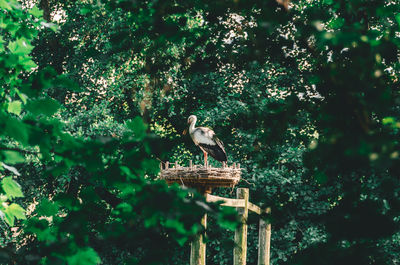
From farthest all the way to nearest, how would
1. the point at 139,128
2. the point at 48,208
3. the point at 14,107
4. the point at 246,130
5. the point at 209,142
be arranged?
the point at 209,142 → the point at 14,107 → the point at 246,130 → the point at 48,208 → the point at 139,128

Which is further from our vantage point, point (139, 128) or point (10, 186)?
point (10, 186)

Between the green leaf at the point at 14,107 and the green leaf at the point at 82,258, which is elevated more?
the green leaf at the point at 14,107

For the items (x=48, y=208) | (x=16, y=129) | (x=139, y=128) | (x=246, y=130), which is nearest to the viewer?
(x=16, y=129)

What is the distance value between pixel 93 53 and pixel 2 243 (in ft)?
32.5

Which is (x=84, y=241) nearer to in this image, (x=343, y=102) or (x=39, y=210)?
(x=39, y=210)

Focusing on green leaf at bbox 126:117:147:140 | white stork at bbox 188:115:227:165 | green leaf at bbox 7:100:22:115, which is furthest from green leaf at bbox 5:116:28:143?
white stork at bbox 188:115:227:165

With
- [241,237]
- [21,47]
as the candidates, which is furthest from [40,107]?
[241,237]

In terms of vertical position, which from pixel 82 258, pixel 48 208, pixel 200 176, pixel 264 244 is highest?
pixel 200 176

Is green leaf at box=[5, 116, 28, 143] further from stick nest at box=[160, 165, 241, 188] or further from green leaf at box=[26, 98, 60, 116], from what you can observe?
stick nest at box=[160, 165, 241, 188]

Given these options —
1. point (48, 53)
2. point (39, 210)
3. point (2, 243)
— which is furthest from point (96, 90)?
point (39, 210)

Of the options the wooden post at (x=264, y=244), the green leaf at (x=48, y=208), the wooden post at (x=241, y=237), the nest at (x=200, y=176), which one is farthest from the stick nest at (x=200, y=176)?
the wooden post at (x=264, y=244)

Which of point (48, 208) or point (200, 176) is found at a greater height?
point (200, 176)

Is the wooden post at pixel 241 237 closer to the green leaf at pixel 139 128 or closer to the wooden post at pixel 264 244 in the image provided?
the wooden post at pixel 264 244

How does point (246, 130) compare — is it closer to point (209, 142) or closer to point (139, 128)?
point (139, 128)
